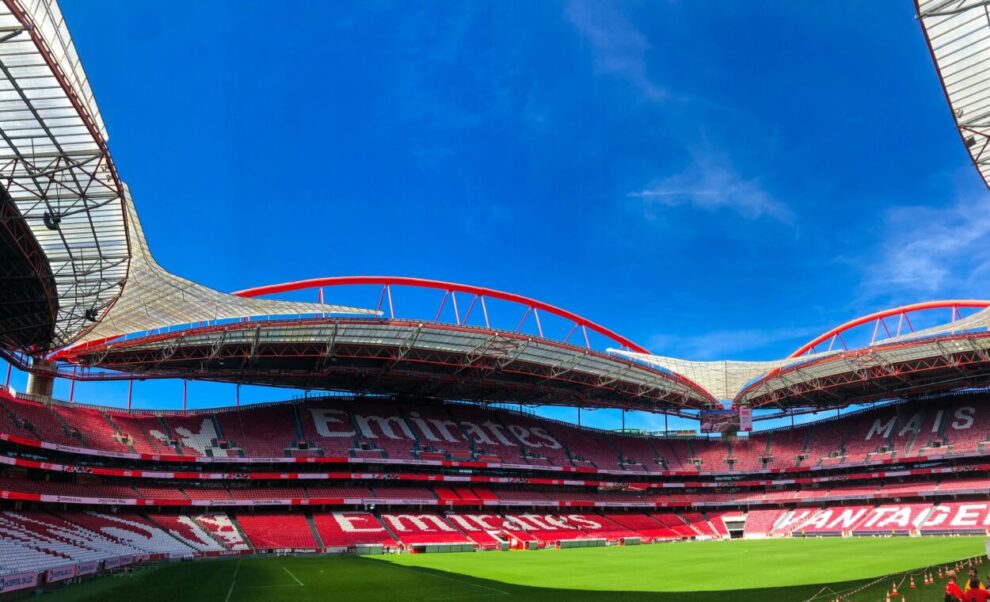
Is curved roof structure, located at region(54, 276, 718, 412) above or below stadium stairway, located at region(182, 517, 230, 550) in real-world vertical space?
above

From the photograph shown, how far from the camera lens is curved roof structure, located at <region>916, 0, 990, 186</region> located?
65.7ft

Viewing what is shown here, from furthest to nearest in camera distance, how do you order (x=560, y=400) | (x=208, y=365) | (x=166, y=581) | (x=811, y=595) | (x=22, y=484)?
1. (x=560, y=400)
2. (x=208, y=365)
3. (x=22, y=484)
4. (x=166, y=581)
5. (x=811, y=595)

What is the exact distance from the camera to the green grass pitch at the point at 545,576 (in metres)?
26.8

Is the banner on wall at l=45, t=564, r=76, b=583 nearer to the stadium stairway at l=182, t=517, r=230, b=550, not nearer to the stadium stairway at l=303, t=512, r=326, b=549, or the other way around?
the stadium stairway at l=182, t=517, r=230, b=550

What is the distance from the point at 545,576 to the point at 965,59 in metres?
28.0

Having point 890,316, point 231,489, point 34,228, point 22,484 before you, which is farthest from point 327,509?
point 890,316

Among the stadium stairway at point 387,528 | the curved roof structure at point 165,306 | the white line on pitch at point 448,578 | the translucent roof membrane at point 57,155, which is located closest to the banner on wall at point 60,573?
the translucent roof membrane at point 57,155

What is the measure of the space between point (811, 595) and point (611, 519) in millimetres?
52254

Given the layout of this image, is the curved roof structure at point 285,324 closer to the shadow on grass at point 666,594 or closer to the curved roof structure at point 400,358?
the curved roof structure at point 400,358

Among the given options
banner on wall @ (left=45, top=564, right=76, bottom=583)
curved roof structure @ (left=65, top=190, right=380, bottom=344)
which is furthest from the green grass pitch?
curved roof structure @ (left=65, top=190, right=380, bottom=344)

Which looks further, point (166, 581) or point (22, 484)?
point (22, 484)

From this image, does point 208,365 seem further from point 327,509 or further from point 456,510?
point 456,510

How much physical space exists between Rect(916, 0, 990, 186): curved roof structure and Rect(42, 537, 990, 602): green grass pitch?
15.6m

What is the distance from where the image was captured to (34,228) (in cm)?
3522
